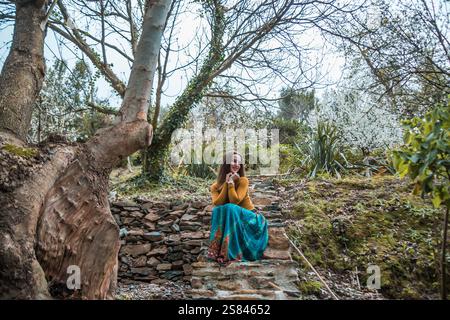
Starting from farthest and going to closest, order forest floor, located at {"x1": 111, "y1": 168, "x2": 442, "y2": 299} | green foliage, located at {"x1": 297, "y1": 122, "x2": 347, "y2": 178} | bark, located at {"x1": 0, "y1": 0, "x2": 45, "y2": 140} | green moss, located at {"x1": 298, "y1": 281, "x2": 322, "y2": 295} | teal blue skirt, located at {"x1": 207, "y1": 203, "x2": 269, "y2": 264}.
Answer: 1. green foliage, located at {"x1": 297, "y1": 122, "x2": 347, "y2": 178}
2. teal blue skirt, located at {"x1": 207, "y1": 203, "x2": 269, "y2": 264}
3. forest floor, located at {"x1": 111, "y1": 168, "x2": 442, "y2": 299}
4. green moss, located at {"x1": 298, "y1": 281, "x2": 322, "y2": 295}
5. bark, located at {"x1": 0, "y1": 0, "x2": 45, "y2": 140}

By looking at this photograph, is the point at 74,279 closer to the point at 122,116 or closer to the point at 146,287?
the point at 122,116

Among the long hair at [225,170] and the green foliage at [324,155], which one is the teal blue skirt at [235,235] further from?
the green foliage at [324,155]

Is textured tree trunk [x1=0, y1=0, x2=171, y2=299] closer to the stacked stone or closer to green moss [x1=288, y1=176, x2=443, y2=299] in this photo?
the stacked stone

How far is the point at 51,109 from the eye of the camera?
31.9 ft

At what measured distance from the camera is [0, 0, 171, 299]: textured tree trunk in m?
1.73

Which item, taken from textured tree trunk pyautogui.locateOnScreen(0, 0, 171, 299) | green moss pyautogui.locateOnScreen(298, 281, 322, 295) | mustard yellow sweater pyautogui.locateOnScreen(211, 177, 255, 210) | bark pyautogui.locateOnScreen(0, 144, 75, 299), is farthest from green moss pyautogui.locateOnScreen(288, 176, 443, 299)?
bark pyautogui.locateOnScreen(0, 144, 75, 299)

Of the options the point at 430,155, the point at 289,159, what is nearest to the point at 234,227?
the point at 430,155

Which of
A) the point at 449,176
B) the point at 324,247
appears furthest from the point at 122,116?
the point at 324,247

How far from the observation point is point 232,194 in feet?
12.5

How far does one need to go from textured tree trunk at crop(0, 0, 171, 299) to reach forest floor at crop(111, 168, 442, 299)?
4.30 feet

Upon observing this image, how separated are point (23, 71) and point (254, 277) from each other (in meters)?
2.90

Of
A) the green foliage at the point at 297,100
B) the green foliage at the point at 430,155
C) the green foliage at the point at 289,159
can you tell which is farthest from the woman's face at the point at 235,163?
the green foliage at the point at 289,159

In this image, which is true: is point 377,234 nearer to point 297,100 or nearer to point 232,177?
point 232,177

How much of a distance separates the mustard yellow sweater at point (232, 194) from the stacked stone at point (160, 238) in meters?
0.91
